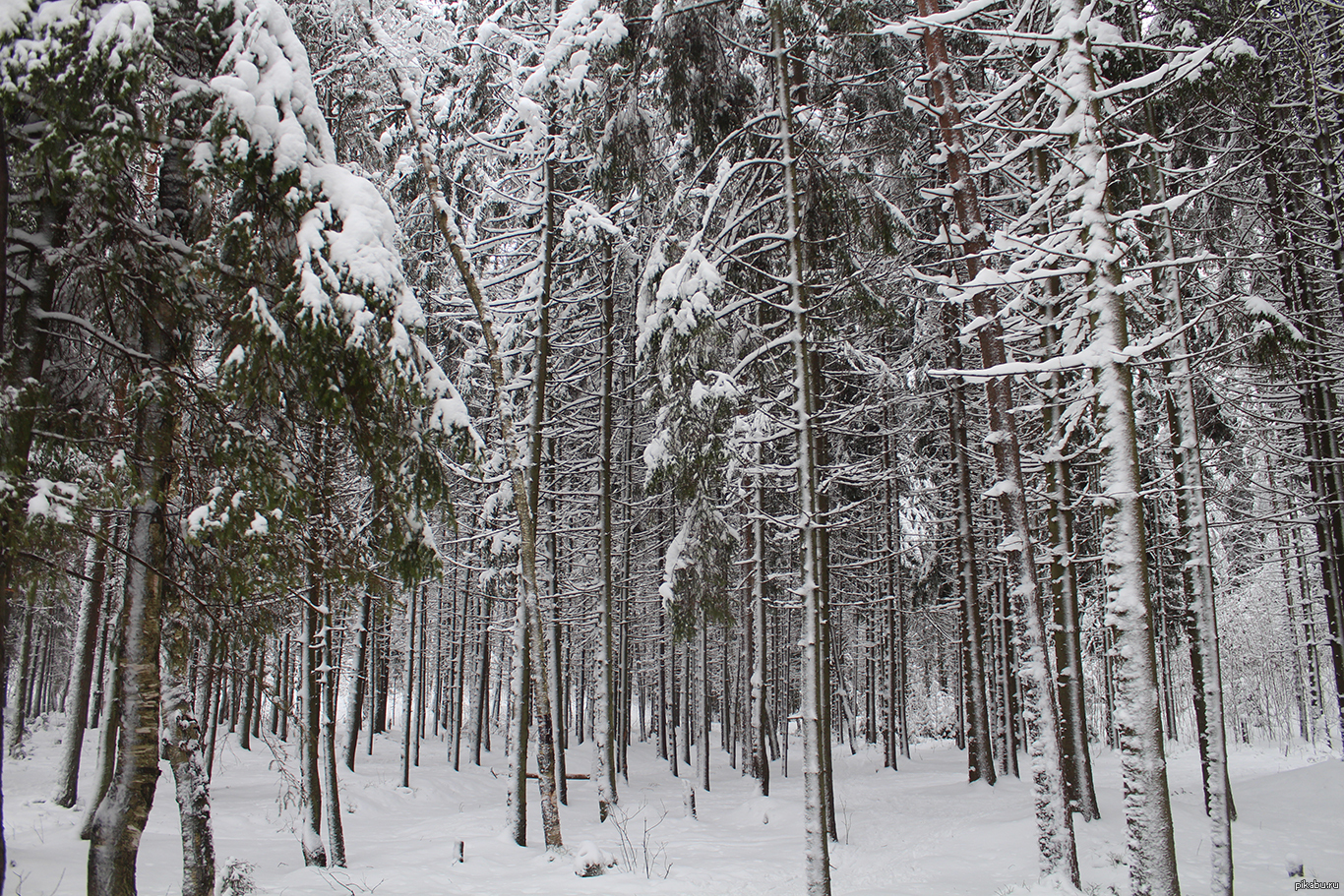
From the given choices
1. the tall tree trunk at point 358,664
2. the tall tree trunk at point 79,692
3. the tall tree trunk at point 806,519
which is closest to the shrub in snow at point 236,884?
the tall tree trunk at point 358,664

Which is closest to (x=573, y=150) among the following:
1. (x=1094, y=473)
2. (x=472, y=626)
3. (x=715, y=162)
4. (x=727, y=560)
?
(x=715, y=162)

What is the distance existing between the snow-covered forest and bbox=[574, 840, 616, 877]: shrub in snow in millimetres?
216

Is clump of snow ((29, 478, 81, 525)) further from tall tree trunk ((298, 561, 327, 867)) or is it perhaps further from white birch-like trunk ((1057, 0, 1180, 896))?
white birch-like trunk ((1057, 0, 1180, 896))

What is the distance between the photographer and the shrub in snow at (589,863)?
929 centimetres

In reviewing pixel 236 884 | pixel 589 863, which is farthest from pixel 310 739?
pixel 589 863

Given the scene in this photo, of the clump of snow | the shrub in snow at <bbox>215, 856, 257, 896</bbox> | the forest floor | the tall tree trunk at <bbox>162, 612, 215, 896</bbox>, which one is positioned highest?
the clump of snow

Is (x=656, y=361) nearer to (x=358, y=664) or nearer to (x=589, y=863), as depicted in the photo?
(x=589, y=863)

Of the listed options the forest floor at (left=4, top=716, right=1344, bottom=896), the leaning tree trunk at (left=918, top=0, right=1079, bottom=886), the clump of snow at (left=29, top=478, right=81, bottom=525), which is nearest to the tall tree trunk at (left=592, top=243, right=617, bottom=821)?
the forest floor at (left=4, top=716, right=1344, bottom=896)

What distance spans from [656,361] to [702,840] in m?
8.42

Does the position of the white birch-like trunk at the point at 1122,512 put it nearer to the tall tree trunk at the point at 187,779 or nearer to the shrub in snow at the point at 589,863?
the shrub in snow at the point at 589,863

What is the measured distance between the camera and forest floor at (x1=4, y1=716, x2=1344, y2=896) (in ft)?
28.4

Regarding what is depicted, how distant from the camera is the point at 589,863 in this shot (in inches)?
368

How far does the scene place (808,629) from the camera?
25.6ft

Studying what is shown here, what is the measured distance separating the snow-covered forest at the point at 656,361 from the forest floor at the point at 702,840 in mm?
127
